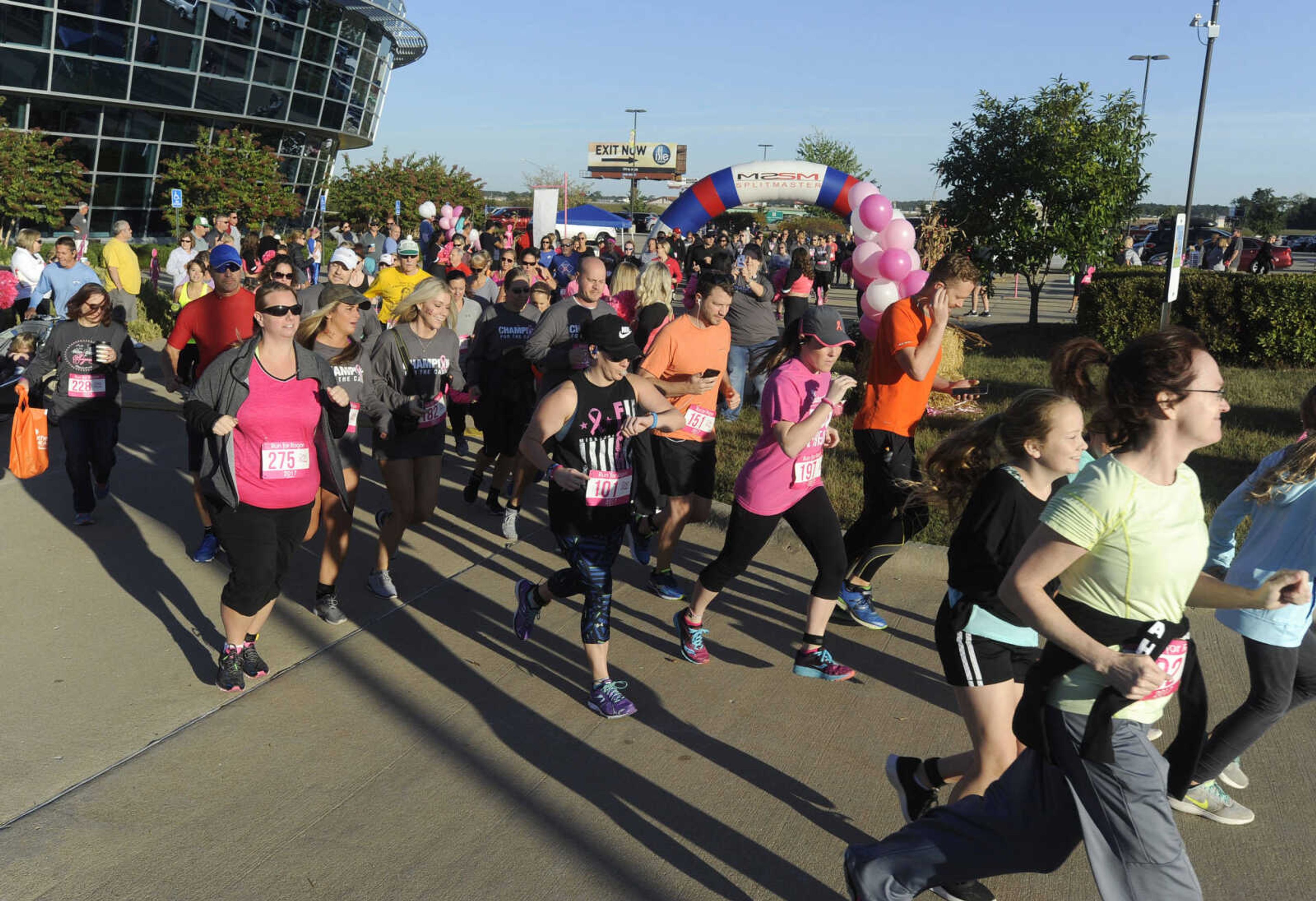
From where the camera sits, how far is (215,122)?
3678 centimetres

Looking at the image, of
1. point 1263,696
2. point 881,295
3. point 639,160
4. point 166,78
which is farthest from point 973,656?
point 639,160

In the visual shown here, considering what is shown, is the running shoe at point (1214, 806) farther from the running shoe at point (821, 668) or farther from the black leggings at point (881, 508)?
the black leggings at point (881, 508)

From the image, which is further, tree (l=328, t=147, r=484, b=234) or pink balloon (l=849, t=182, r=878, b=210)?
tree (l=328, t=147, r=484, b=234)

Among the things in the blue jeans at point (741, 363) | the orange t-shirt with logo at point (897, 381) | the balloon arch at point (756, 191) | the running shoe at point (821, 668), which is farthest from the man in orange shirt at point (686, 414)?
the balloon arch at point (756, 191)

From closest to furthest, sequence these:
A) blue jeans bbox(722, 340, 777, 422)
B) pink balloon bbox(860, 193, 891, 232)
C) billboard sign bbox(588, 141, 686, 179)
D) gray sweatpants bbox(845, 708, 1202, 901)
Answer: gray sweatpants bbox(845, 708, 1202, 901), pink balloon bbox(860, 193, 891, 232), blue jeans bbox(722, 340, 777, 422), billboard sign bbox(588, 141, 686, 179)

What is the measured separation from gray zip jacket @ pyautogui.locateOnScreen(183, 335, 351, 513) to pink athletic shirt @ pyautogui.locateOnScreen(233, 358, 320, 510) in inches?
1.3

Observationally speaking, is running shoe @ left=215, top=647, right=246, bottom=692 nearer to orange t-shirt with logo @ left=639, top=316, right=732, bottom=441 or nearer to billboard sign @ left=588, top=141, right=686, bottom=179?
orange t-shirt with logo @ left=639, top=316, right=732, bottom=441

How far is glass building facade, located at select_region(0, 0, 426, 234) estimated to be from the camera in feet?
105

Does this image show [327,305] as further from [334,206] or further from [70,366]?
[334,206]

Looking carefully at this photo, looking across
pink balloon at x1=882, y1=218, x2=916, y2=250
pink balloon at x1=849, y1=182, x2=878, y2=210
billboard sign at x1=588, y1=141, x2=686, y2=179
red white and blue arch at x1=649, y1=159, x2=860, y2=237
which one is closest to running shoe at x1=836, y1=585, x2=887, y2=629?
pink balloon at x1=882, y1=218, x2=916, y2=250

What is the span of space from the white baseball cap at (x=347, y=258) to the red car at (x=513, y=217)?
57.7 ft

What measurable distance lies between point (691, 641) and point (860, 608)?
1.06 m

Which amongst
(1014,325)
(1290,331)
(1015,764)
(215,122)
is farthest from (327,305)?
(215,122)

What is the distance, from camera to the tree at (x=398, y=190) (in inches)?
1431
